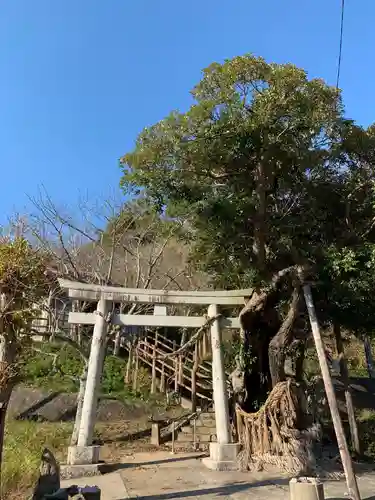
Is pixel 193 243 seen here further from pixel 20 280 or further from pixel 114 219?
pixel 20 280

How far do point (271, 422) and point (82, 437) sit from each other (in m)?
3.75

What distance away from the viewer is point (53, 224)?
14641 millimetres

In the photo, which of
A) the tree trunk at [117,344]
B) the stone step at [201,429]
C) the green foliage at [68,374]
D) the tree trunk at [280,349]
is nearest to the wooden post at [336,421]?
the tree trunk at [280,349]

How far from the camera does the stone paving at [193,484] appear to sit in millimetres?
6633

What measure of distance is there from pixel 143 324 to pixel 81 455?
2.89 m

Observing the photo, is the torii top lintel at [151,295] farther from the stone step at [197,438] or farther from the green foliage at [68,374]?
the green foliage at [68,374]

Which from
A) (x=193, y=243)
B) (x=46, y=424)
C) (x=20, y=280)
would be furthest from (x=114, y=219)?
(x=20, y=280)

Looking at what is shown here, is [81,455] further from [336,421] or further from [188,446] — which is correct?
[336,421]

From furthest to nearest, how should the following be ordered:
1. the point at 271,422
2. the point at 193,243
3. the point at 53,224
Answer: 1. the point at 53,224
2. the point at 193,243
3. the point at 271,422

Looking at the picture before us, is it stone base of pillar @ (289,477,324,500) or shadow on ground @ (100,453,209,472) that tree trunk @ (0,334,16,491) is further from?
stone base of pillar @ (289,477,324,500)

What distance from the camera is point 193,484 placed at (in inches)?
292

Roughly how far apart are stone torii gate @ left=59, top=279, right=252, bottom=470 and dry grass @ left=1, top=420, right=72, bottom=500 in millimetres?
1132

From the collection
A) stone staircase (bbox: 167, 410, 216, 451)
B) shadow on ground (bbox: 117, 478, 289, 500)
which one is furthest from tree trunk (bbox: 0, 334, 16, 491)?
stone staircase (bbox: 167, 410, 216, 451)

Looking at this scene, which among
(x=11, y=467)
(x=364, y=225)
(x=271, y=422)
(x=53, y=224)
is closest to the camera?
(x=11, y=467)
